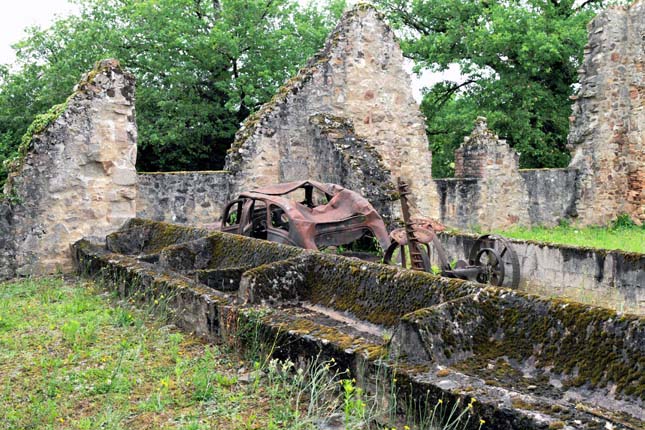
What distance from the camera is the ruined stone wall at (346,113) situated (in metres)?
11.9

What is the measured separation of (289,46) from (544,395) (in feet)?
61.6

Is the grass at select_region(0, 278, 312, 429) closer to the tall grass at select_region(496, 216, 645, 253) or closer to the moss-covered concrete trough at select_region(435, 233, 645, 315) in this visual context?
the moss-covered concrete trough at select_region(435, 233, 645, 315)

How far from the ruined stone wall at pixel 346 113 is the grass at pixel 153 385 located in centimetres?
624

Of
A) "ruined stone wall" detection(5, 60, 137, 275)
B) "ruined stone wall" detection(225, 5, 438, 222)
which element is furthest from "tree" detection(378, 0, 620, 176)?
"ruined stone wall" detection(5, 60, 137, 275)

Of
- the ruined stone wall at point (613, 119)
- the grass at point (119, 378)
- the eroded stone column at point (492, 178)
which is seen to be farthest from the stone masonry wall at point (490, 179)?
the grass at point (119, 378)

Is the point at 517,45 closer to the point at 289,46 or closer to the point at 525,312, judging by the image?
the point at 289,46

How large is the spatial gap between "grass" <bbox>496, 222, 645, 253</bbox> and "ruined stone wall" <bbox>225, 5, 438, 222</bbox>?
7.80ft

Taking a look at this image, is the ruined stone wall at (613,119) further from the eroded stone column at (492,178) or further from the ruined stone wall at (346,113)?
the ruined stone wall at (346,113)

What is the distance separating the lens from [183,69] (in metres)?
20.1

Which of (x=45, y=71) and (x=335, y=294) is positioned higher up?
(x=45, y=71)

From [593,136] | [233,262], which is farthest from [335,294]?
[593,136]

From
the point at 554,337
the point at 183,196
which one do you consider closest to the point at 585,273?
the point at 554,337

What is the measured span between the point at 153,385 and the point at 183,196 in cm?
691

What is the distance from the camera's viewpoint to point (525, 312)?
4086 mm
